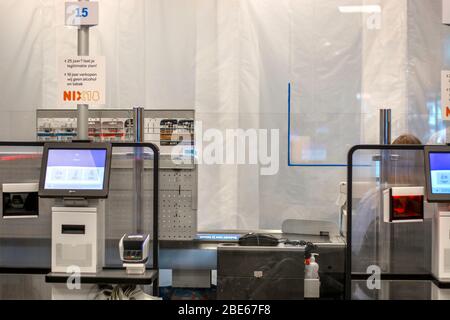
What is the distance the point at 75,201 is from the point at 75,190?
0.10 m

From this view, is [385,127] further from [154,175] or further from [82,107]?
[82,107]

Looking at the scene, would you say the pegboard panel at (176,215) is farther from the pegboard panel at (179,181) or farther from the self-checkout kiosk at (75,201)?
the self-checkout kiosk at (75,201)

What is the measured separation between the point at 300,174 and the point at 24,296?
6.93ft

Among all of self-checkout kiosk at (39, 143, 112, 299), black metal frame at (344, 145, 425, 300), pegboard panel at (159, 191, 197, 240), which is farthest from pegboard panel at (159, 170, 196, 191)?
black metal frame at (344, 145, 425, 300)

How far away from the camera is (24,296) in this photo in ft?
9.93

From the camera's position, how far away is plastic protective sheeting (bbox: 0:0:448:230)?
4238mm

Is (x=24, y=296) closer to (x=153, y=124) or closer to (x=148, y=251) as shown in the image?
(x=148, y=251)

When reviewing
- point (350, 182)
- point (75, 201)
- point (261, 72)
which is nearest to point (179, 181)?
point (75, 201)

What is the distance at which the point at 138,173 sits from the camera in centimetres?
299

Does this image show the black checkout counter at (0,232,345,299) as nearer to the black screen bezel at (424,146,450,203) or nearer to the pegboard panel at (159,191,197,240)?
the pegboard panel at (159,191,197,240)

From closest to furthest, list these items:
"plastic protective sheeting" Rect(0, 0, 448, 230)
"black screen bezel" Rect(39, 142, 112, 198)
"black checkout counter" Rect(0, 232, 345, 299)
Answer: "black screen bezel" Rect(39, 142, 112, 198)
"black checkout counter" Rect(0, 232, 345, 299)
"plastic protective sheeting" Rect(0, 0, 448, 230)

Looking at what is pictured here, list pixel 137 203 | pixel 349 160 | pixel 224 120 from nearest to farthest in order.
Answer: pixel 349 160
pixel 137 203
pixel 224 120

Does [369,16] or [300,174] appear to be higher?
[369,16]
